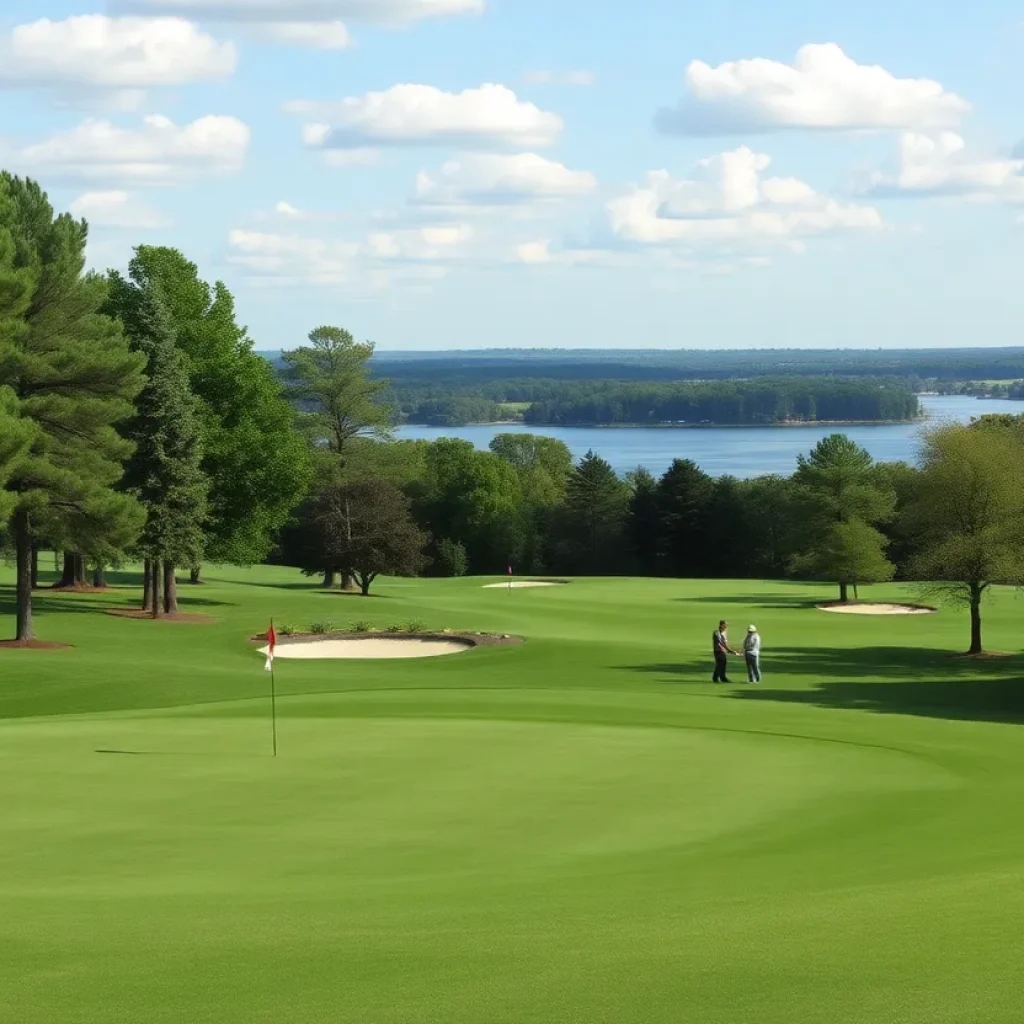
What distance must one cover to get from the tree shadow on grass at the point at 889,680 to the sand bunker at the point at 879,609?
646 inches

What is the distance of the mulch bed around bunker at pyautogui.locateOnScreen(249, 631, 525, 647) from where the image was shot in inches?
1715

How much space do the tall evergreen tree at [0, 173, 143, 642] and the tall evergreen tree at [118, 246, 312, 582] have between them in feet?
28.1

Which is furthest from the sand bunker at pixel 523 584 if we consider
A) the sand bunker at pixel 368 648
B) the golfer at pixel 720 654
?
the golfer at pixel 720 654

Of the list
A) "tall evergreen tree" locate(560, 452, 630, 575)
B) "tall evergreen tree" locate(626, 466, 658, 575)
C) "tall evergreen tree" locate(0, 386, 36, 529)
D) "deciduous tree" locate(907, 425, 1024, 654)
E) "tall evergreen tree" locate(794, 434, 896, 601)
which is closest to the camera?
"tall evergreen tree" locate(0, 386, 36, 529)

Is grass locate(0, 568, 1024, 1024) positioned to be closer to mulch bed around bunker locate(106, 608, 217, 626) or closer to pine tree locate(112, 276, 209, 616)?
pine tree locate(112, 276, 209, 616)

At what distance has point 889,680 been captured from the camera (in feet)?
123

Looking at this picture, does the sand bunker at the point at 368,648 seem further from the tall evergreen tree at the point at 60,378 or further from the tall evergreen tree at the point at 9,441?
the tall evergreen tree at the point at 9,441

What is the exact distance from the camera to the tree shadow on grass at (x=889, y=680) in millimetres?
32000

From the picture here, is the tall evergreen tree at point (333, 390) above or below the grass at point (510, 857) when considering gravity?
above

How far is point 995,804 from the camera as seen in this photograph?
17.2 m

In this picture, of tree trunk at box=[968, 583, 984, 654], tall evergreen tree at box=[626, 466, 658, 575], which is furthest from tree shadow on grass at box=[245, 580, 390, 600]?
tall evergreen tree at box=[626, 466, 658, 575]

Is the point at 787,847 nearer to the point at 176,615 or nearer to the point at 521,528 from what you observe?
the point at 176,615

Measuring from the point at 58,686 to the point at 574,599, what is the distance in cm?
3486

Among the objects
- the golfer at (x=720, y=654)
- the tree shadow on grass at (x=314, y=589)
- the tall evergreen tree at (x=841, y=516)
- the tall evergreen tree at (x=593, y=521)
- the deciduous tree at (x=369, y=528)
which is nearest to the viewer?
the golfer at (x=720, y=654)
